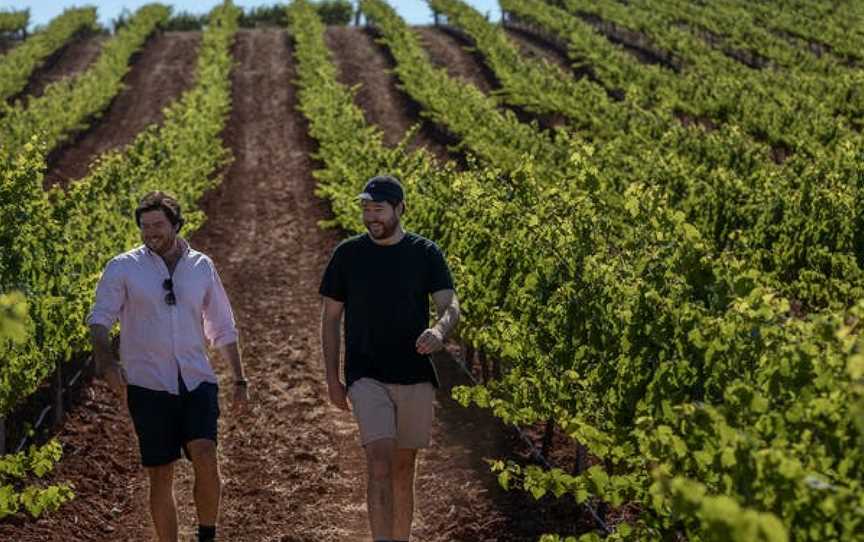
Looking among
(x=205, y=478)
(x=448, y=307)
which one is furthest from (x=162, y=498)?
(x=448, y=307)

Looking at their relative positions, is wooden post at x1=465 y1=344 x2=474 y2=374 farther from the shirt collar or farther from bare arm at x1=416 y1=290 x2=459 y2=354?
the shirt collar

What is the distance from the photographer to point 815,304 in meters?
16.0

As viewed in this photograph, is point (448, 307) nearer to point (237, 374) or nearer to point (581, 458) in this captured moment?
point (237, 374)

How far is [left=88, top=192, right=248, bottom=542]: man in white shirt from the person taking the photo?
279 inches

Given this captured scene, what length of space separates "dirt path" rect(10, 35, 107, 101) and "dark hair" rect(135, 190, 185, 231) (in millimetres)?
36531

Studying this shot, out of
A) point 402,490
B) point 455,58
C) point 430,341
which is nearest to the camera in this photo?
point 430,341

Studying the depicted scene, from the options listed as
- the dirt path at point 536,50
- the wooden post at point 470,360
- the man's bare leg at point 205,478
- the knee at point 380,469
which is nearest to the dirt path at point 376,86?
the dirt path at point 536,50

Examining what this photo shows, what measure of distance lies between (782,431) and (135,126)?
32.6 metres

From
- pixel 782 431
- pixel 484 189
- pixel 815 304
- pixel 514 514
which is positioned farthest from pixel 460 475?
pixel 815 304

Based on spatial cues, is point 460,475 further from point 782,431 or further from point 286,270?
point 286,270

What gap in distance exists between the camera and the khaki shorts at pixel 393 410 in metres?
7.18

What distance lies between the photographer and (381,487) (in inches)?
275

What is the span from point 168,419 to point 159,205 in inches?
48.1

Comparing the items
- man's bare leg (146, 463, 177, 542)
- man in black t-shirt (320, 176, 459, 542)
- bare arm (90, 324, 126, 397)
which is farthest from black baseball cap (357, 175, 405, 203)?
man's bare leg (146, 463, 177, 542)
